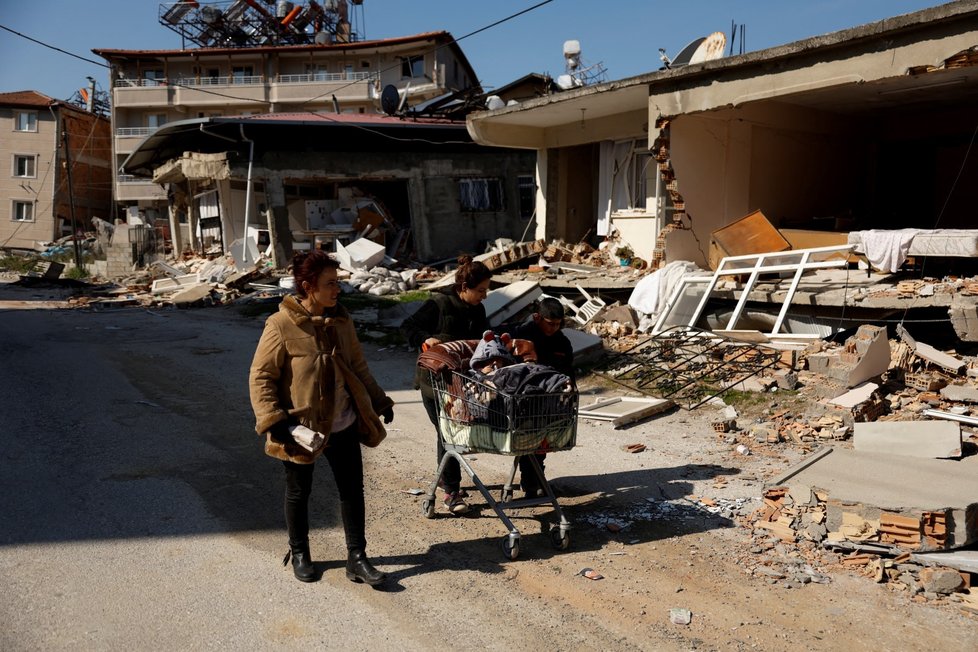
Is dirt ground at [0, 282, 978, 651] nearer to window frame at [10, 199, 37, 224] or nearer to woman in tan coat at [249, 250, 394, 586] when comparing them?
woman in tan coat at [249, 250, 394, 586]

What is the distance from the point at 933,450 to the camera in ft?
18.8

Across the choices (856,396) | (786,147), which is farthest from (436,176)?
(856,396)

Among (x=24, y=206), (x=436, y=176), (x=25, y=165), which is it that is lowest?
(x=436, y=176)

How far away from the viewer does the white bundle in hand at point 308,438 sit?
3857 millimetres

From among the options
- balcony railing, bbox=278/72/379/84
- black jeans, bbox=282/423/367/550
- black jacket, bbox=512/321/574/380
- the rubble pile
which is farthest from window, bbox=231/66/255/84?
the rubble pile

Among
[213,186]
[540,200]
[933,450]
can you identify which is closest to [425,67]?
[213,186]

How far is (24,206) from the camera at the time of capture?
4844cm

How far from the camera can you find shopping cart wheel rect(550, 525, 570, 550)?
4.64 metres

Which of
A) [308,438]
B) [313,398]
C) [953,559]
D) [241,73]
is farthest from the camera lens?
[241,73]

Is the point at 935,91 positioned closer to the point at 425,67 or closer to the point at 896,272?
Answer: the point at 896,272

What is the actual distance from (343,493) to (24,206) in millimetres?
53699

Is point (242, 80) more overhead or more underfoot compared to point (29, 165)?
more overhead

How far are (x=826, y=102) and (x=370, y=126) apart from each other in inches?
518

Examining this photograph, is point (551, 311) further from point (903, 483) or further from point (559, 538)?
point (903, 483)
